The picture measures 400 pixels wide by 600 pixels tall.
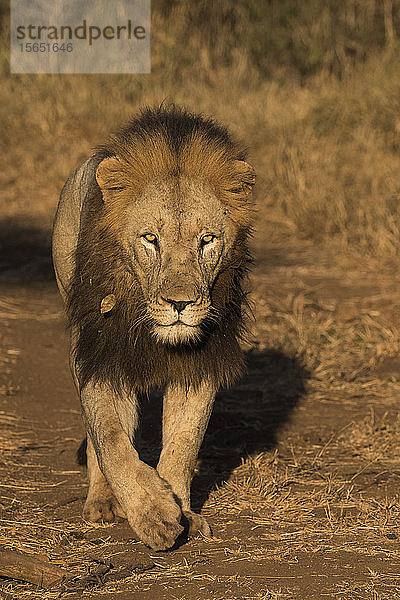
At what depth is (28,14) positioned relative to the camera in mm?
14195

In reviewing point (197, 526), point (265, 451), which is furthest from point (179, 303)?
point (265, 451)

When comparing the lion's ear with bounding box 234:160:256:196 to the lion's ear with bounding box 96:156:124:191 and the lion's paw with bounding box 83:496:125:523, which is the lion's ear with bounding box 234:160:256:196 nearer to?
the lion's ear with bounding box 96:156:124:191

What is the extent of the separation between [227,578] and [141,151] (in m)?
1.61

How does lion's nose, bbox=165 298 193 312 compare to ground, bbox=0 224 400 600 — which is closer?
ground, bbox=0 224 400 600

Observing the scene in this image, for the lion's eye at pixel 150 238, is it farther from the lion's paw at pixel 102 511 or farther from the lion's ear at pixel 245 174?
the lion's paw at pixel 102 511

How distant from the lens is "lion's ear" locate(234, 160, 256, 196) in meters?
3.97

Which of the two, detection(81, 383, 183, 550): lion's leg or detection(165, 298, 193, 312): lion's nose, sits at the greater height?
detection(165, 298, 193, 312): lion's nose

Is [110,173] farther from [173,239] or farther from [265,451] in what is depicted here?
[265,451]

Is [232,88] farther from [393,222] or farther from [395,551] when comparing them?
[395,551]

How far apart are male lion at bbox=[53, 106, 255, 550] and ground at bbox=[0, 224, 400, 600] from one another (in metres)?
0.21

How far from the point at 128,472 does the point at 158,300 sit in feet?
2.09

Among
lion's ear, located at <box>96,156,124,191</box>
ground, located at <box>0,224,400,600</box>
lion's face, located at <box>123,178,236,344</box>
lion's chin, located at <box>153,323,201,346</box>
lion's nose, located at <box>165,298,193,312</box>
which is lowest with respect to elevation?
ground, located at <box>0,224,400,600</box>

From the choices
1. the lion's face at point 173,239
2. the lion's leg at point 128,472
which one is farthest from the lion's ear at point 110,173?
the lion's leg at point 128,472

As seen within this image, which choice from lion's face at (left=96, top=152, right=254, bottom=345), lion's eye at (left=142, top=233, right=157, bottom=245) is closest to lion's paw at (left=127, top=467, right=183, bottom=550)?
lion's face at (left=96, top=152, right=254, bottom=345)
